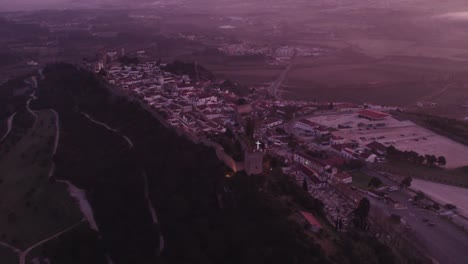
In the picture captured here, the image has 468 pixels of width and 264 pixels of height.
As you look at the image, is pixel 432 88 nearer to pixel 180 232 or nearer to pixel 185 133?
pixel 185 133

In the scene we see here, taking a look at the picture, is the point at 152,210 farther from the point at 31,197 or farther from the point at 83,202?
the point at 31,197

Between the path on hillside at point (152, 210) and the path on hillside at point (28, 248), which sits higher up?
the path on hillside at point (152, 210)

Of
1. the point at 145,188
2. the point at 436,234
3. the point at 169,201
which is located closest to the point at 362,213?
the point at 436,234

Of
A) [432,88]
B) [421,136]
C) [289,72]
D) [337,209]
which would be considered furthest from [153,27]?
[337,209]

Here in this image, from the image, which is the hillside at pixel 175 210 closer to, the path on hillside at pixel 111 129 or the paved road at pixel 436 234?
the path on hillside at pixel 111 129

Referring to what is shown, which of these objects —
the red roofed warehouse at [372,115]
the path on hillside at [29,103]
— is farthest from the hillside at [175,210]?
the red roofed warehouse at [372,115]

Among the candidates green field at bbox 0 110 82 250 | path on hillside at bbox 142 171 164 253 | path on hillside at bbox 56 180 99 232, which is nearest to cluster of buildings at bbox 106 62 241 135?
path on hillside at bbox 142 171 164 253

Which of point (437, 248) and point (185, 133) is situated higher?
point (185, 133)
